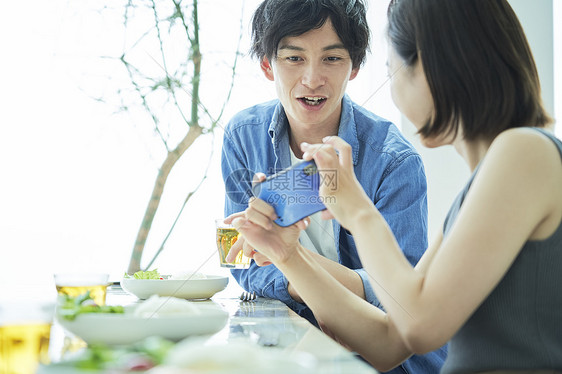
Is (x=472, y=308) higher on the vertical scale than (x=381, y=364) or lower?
higher

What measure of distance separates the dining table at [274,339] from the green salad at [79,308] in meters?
0.06

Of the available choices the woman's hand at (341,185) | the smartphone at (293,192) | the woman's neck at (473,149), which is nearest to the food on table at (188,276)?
the smartphone at (293,192)

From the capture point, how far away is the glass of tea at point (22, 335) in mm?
708

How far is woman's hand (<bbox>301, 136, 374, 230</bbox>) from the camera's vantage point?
1.05 metres

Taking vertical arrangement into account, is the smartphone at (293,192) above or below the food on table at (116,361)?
above

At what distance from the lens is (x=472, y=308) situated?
2.96 feet

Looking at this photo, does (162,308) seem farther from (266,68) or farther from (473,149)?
(266,68)

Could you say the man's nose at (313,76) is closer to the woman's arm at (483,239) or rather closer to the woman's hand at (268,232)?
the woman's hand at (268,232)

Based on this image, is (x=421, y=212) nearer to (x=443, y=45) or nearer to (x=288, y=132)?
(x=288, y=132)

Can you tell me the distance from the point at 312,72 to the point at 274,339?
1.04m

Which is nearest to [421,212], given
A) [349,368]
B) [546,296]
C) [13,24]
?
[546,296]

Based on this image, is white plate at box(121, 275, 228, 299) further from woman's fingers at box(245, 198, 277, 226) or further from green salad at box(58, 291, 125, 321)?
green salad at box(58, 291, 125, 321)

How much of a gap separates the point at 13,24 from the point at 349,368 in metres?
2.20

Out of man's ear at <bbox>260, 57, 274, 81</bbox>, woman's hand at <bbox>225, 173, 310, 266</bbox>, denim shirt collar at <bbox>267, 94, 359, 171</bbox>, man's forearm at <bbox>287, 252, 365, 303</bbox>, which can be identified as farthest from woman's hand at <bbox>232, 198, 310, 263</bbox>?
man's ear at <bbox>260, 57, 274, 81</bbox>
